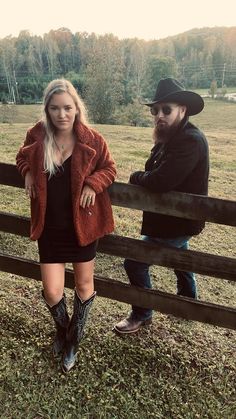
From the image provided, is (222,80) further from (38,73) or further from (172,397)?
(172,397)

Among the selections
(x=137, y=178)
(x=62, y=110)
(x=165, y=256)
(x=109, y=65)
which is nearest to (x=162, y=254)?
(x=165, y=256)

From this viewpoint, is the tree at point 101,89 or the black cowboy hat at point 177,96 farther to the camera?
the tree at point 101,89

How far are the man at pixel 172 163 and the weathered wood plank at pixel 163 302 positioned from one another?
16cm

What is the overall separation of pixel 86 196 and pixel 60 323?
4.03ft

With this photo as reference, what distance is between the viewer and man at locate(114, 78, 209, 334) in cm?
304

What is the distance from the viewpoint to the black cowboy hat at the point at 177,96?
324 centimetres

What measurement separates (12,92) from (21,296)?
82.6 metres

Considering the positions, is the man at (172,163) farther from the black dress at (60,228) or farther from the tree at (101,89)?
the tree at (101,89)

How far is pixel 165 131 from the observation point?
333 cm

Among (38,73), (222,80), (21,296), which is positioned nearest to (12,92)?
(38,73)

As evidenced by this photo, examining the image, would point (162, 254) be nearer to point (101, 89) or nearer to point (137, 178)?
point (137, 178)

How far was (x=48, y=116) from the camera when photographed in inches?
118

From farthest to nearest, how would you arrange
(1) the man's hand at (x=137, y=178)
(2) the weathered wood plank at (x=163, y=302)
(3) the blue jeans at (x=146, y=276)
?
(3) the blue jeans at (x=146, y=276) → (2) the weathered wood plank at (x=163, y=302) → (1) the man's hand at (x=137, y=178)

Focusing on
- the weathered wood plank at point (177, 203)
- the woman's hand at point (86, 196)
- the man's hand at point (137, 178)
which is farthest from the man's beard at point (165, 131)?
the woman's hand at point (86, 196)
